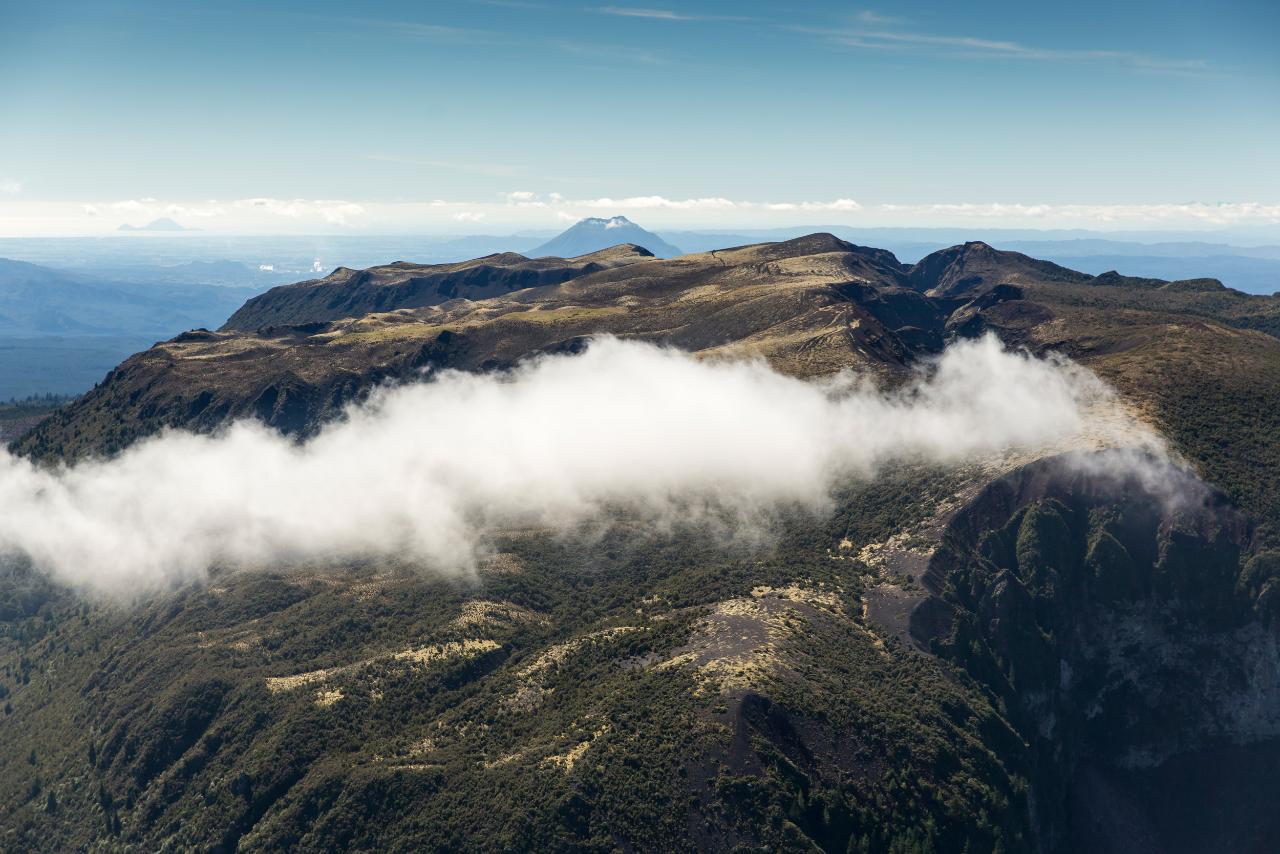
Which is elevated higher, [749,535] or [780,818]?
[749,535]

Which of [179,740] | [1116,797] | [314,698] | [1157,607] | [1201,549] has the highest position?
[1201,549]

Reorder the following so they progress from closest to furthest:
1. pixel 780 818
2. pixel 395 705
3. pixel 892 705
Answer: pixel 780 818 → pixel 892 705 → pixel 395 705

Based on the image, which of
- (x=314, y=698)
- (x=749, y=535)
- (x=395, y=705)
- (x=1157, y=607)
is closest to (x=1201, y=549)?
(x=1157, y=607)

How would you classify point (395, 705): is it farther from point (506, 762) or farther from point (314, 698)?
point (506, 762)

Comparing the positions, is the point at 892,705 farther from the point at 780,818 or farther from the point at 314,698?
the point at 314,698

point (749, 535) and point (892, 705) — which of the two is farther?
point (749, 535)

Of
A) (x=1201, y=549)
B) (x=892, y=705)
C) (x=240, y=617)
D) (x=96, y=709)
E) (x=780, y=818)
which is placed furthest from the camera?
(x=240, y=617)

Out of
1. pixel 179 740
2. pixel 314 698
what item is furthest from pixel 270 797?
pixel 179 740
